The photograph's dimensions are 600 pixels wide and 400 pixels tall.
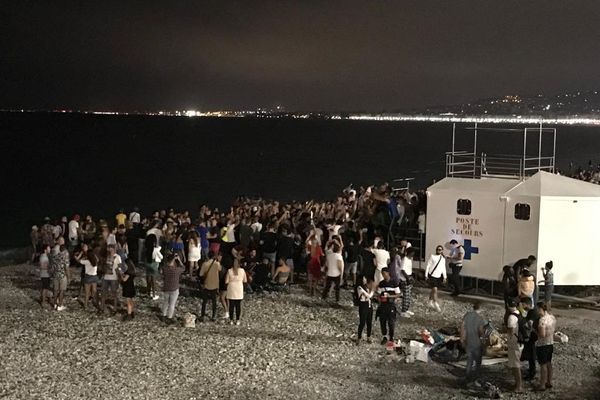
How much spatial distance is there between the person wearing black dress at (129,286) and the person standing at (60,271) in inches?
60.8

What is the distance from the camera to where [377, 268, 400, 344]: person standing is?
1403 centimetres

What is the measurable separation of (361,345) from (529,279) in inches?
148

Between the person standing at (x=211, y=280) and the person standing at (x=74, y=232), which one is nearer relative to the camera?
the person standing at (x=211, y=280)

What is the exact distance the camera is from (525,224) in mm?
18219

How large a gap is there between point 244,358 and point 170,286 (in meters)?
2.81

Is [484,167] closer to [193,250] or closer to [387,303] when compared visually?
[387,303]

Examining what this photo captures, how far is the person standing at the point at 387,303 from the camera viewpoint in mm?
14028

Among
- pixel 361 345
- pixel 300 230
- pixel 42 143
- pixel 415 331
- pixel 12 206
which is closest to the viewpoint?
pixel 361 345

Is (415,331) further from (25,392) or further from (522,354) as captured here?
(25,392)

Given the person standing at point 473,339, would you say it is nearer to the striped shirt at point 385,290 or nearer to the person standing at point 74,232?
the striped shirt at point 385,290

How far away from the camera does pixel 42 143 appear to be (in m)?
131

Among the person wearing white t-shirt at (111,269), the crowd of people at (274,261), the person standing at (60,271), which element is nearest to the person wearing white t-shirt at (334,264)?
the crowd of people at (274,261)

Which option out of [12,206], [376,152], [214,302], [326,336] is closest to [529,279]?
[326,336]

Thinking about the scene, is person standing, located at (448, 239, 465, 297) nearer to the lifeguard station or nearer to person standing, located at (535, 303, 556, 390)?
the lifeguard station
